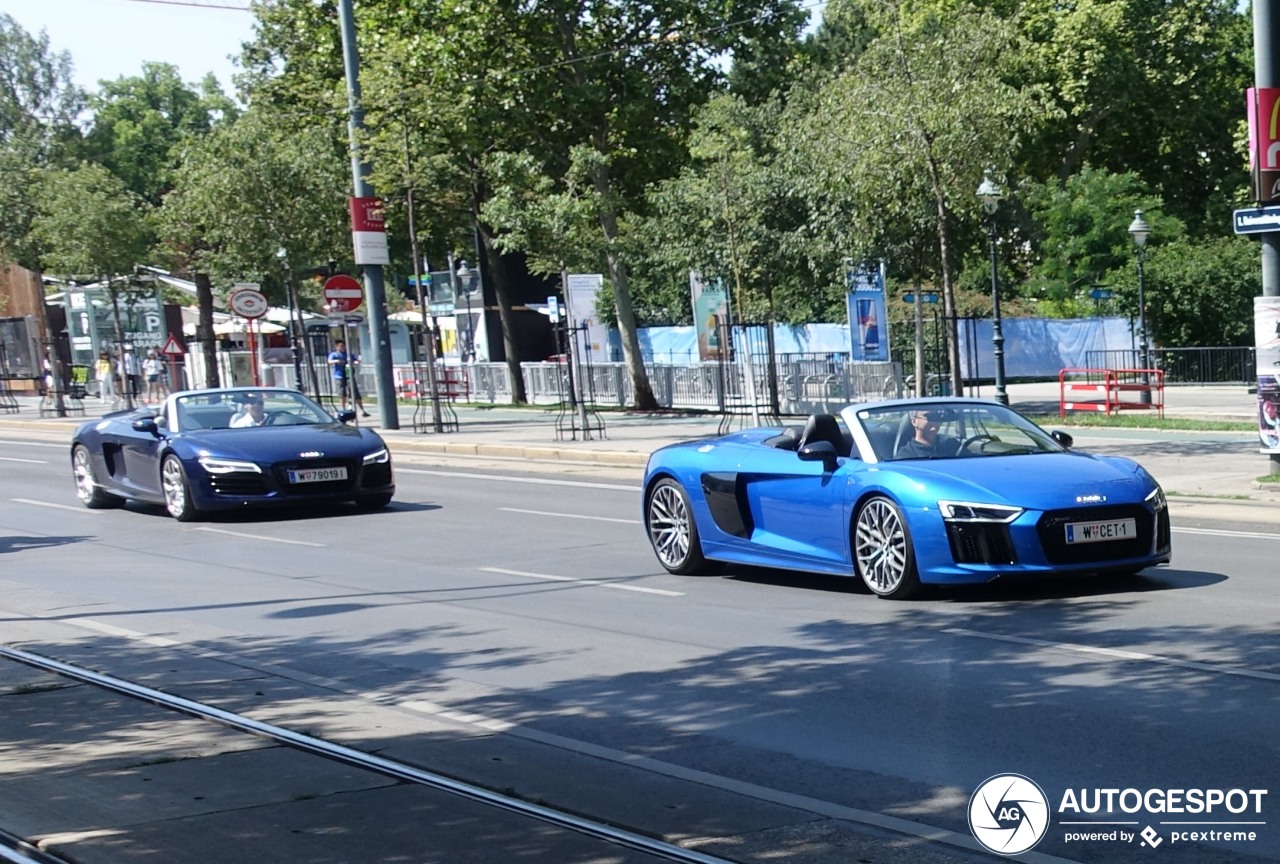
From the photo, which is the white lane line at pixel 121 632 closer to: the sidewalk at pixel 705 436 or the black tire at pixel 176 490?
the black tire at pixel 176 490

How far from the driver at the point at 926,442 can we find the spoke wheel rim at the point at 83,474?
39.0ft

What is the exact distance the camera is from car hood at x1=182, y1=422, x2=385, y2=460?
1752 cm

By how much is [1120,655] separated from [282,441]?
444 inches

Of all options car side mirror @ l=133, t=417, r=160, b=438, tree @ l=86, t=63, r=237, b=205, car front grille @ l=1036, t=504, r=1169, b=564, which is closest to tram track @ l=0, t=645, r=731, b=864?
car front grille @ l=1036, t=504, r=1169, b=564

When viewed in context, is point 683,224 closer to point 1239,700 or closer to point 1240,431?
point 1240,431

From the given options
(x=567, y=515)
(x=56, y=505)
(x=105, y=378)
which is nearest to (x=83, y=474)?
(x=56, y=505)

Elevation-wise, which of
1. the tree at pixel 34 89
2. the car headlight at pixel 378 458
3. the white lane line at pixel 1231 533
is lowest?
the white lane line at pixel 1231 533

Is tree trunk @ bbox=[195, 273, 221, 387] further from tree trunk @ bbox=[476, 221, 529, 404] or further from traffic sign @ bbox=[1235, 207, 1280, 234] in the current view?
traffic sign @ bbox=[1235, 207, 1280, 234]

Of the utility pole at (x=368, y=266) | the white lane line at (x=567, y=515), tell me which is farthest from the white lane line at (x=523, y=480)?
the utility pole at (x=368, y=266)

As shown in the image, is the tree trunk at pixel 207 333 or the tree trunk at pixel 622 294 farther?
the tree trunk at pixel 207 333

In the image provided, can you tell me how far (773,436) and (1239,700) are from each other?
217 inches

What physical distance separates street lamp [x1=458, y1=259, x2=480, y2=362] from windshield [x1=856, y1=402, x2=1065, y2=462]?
45111 millimetres

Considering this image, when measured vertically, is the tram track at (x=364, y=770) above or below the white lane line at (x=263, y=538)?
below

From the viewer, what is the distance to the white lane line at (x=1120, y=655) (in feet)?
26.1
